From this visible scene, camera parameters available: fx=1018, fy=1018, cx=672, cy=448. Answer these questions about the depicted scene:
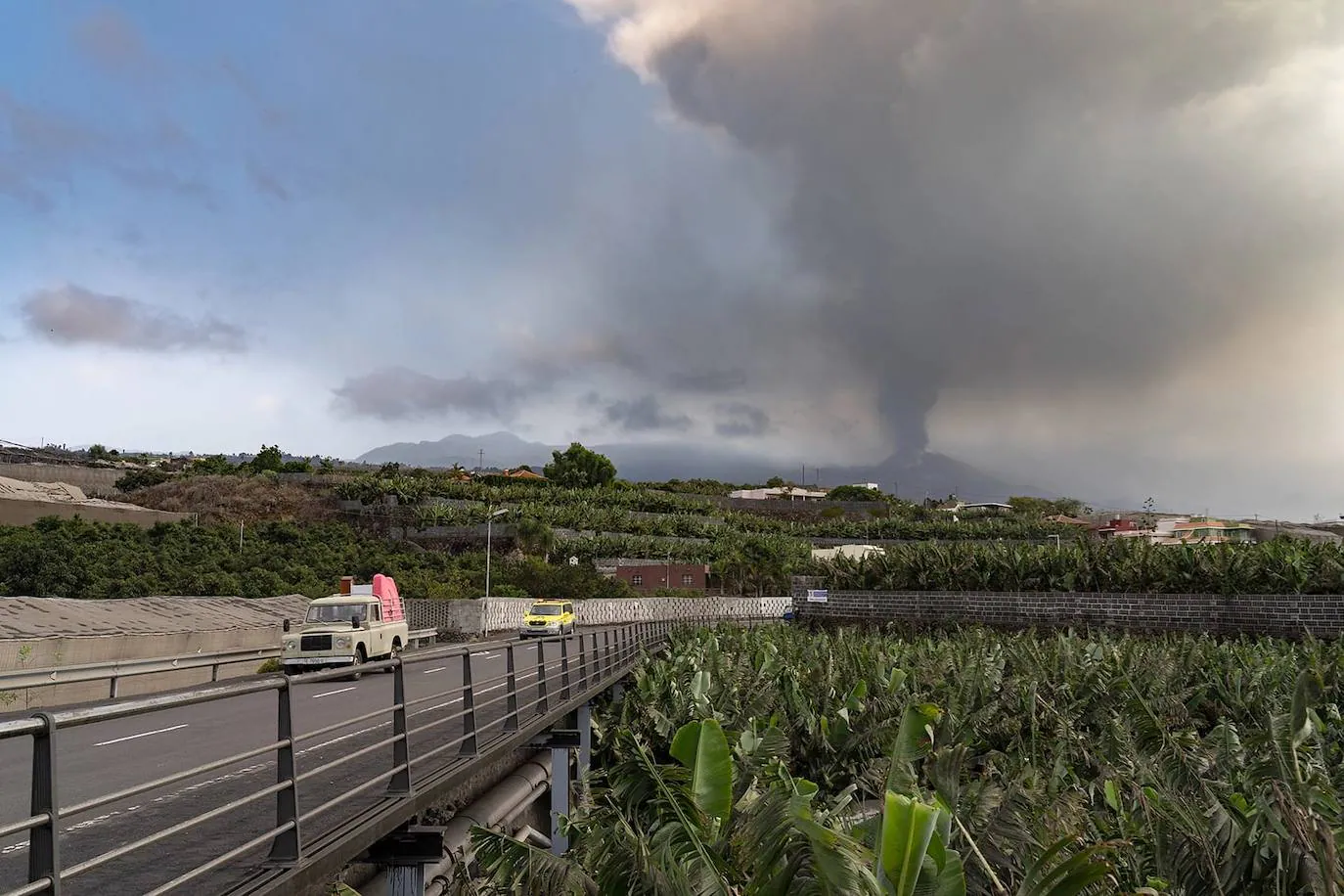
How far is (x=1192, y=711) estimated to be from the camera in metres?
20.6

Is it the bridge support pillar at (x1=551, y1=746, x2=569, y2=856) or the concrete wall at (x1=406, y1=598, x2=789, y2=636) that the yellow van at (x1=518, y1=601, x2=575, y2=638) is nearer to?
the concrete wall at (x1=406, y1=598, x2=789, y2=636)

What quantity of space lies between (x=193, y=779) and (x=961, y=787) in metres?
7.17

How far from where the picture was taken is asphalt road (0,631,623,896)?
6215 mm

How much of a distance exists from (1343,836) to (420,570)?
211 feet

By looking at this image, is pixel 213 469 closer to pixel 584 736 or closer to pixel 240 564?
pixel 240 564

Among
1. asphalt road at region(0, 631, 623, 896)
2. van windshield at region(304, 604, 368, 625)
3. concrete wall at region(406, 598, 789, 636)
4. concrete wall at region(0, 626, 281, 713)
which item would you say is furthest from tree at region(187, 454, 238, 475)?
asphalt road at region(0, 631, 623, 896)

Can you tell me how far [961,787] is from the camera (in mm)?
8289

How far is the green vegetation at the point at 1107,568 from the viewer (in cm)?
3403

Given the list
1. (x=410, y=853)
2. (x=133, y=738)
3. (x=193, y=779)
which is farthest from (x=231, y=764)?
(x=133, y=738)

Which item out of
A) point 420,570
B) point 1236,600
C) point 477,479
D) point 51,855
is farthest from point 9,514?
point 51,855

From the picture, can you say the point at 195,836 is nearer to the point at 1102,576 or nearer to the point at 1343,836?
the point at 1343,836

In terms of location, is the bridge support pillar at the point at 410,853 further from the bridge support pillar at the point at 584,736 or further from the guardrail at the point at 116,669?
the guardrail at the point at 116,669

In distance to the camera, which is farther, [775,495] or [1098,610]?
[775,495]

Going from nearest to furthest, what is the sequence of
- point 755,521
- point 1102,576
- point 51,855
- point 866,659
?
1. point 51,855
2. point 866,659
3. point 1102,576
4. point 755,521
